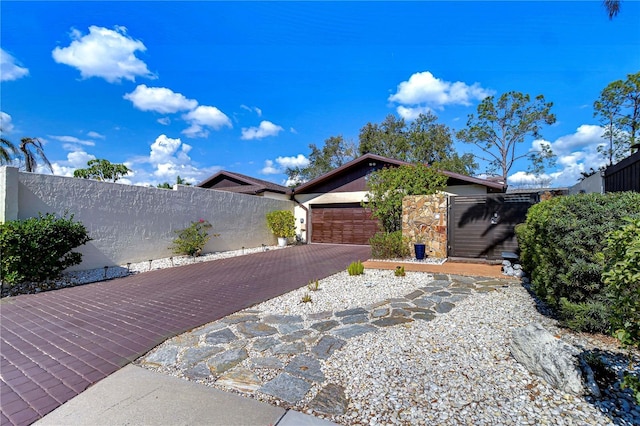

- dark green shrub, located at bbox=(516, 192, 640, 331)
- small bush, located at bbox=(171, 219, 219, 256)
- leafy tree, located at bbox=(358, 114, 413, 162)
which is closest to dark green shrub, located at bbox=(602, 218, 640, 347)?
dark green shrub, located at bbox=(516, 192, 640, 331)

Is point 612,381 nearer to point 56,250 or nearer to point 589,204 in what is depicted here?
point 589,204

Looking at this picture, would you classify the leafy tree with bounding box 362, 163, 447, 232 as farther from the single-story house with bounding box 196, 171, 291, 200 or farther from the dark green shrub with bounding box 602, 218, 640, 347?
the dark green shrub with bounding box 602, 218, 640, 347

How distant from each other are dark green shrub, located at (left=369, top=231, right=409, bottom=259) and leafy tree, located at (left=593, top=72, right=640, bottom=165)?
20.1 meters

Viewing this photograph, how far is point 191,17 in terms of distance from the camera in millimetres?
7707

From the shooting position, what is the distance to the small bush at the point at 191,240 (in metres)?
10.1

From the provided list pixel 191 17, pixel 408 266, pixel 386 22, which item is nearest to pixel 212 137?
pixel 191 17

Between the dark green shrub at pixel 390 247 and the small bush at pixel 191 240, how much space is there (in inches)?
243

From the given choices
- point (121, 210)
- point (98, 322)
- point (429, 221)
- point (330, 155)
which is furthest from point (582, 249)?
point (330, 155)

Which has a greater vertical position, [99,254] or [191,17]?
[191,17]

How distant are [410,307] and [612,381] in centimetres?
236

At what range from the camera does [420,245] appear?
8.59 meters

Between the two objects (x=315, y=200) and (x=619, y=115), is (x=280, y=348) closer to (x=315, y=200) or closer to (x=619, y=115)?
(x=315, y=200)

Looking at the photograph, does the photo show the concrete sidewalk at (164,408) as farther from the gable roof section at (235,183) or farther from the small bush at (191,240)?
the gable roof section at (235,183)

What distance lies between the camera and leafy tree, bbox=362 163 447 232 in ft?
32.8
